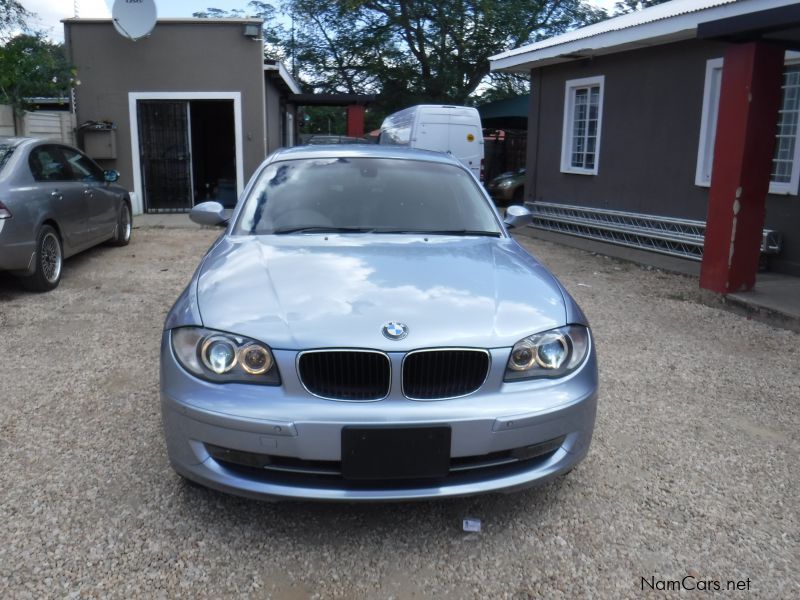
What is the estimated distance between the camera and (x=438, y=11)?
91.0ft

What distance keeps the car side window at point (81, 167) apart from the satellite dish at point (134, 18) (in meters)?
5.50

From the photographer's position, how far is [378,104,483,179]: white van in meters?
15.3

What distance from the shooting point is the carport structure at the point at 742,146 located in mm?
6875

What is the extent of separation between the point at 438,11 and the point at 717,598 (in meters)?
28.0

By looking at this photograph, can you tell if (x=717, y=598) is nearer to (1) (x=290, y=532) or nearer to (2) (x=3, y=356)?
(1) (x=290, y=532)

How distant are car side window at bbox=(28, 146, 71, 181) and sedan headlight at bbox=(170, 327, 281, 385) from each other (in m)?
5.24

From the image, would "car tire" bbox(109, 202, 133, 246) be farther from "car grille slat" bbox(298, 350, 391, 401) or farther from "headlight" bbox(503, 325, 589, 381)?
"headlight" bbox(503, 325, 589, 381)

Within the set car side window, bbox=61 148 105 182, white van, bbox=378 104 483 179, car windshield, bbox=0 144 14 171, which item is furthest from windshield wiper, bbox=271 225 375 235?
white van, bbox=378 104 483 179

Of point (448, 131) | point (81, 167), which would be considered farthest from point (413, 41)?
point (81, 167)

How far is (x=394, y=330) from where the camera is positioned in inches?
107

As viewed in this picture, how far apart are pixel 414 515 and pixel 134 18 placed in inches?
510

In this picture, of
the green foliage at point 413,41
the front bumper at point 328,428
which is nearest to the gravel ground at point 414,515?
the front bumper at point 328,428

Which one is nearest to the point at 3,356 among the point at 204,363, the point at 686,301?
the point at 204,363

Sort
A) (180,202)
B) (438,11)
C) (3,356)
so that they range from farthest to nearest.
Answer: (438,11) < (180,202) < (3,356)
